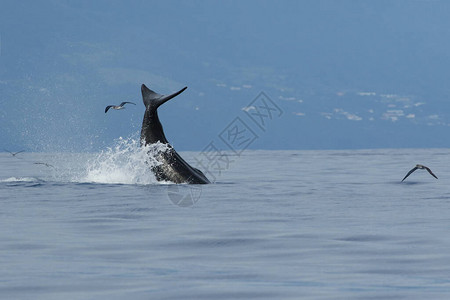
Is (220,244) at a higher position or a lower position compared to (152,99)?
lower

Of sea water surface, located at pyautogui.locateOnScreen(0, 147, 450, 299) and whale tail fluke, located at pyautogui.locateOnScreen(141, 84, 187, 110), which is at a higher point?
whale tail fluke, located at pyautogui.locateOnScreen(141, 84, 187, 110)

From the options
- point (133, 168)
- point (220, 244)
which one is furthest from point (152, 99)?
point (220, 244)

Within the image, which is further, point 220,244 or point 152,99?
point 152,99

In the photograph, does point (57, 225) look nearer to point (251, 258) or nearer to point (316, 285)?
point (251, 258)

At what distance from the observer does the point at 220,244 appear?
1302cm

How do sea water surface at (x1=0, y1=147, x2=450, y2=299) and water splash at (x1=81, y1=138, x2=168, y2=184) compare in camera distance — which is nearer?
sea water surface at (x1=0, y1=147, x2=450, y2=299)

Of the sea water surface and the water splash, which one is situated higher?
the water splash

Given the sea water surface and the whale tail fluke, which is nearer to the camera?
the sea water surface

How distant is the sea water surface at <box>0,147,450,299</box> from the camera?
952 cm

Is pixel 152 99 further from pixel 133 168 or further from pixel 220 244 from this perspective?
pixel 220 244

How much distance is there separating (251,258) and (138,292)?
2.72 meters

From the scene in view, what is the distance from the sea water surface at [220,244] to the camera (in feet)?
31.2

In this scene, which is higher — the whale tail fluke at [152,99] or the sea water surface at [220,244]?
the whale tail fluke at [152,99]

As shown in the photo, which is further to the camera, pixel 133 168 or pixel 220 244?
pixel 133 168
